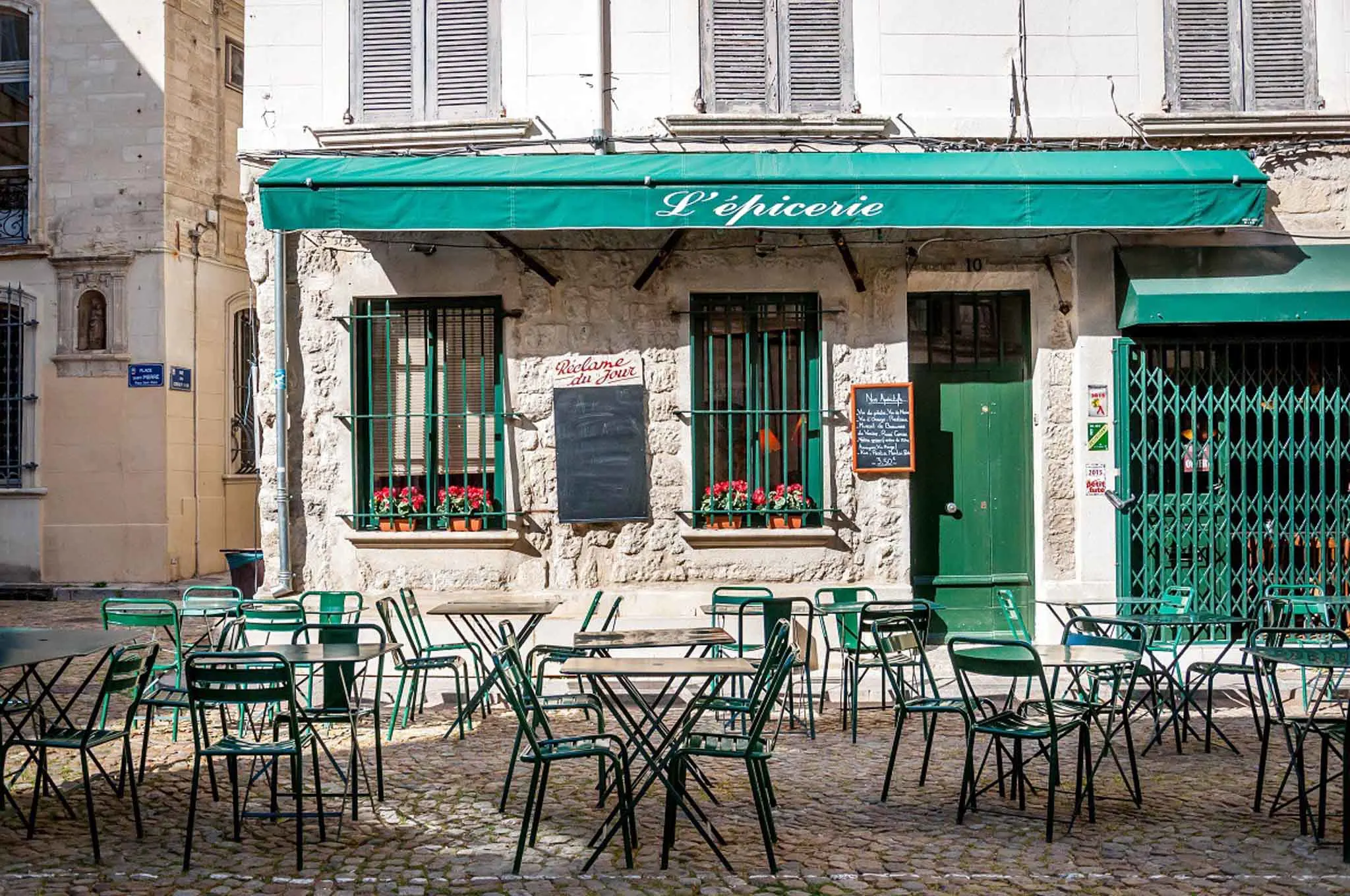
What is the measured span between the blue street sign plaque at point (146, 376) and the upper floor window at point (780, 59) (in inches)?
358

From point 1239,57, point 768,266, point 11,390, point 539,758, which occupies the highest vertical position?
point 1239,57

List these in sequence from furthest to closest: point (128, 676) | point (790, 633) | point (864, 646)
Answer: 1. point (864, 646)
2. point (790, 633)
3. point (128, 676)

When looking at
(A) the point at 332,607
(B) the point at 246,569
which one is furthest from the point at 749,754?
(B) the point at 246,569

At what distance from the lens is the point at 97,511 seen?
16922 millimetres

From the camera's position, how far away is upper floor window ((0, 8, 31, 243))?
17453 mm

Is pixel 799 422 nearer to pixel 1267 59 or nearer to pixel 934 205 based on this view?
pixel 934 205

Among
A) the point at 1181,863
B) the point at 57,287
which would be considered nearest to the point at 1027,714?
the point at 1181,863

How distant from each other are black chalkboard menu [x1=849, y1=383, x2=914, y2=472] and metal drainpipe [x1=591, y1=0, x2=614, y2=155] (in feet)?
8.79

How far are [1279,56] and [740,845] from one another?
326 inches

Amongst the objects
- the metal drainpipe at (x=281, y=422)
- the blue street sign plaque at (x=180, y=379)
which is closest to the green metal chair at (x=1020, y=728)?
the metal drainpipe at (x=281, y=422)

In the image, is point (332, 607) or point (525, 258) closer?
point (332, 607)

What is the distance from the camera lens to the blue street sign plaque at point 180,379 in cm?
1694

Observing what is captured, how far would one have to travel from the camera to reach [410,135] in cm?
1072

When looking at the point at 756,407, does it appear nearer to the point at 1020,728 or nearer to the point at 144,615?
the point at 144,615
